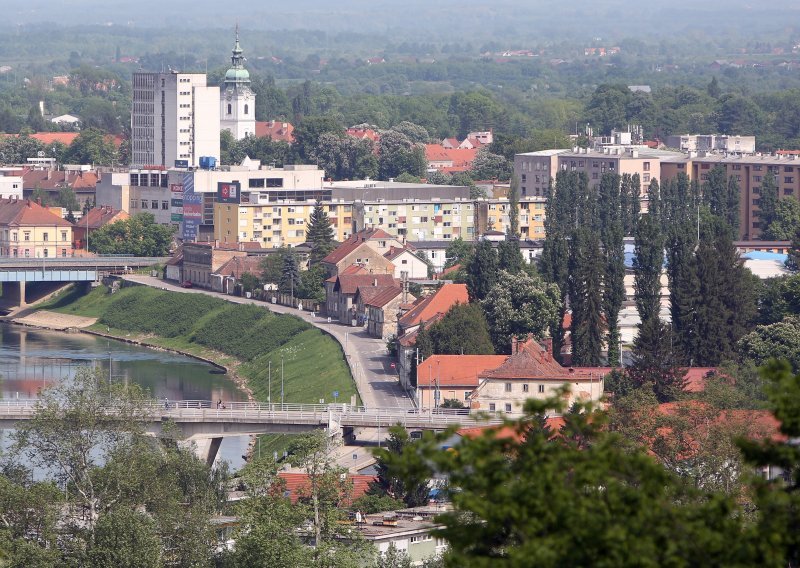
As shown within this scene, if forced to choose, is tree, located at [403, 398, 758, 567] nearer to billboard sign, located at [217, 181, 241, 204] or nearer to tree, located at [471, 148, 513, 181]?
billboard sign, located at [217, 181, 241, 204]

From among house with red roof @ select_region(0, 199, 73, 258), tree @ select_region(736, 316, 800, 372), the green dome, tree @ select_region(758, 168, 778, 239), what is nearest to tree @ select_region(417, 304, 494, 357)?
tree @ select_region(736, 316, 800, 372)

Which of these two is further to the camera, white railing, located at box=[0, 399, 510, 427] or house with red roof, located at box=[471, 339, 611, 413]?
house with red roof, located at box=[471, 339, 611, 413]

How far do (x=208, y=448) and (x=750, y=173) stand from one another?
4840 centimetres

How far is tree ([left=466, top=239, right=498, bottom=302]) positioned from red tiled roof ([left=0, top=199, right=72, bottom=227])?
102 ft

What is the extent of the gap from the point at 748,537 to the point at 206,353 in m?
47.1

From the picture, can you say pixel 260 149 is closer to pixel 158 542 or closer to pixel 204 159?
pixel 204 159

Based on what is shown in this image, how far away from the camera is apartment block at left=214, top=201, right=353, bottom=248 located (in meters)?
75.6

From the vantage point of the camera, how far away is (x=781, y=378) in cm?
1223

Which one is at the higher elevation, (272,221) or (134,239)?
(272,221)

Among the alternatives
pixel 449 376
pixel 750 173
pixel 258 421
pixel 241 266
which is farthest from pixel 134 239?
pixel 258 421

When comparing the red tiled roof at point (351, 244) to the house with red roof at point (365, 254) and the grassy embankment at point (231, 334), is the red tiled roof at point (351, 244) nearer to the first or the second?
the house with red roof at point (365, 254)

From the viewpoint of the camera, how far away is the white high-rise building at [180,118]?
98.9 metres

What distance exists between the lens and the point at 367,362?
4906 centimetres

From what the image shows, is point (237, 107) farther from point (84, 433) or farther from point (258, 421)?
point (84, 433)
